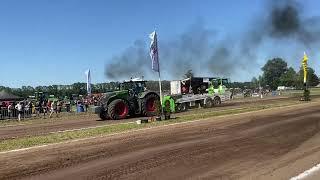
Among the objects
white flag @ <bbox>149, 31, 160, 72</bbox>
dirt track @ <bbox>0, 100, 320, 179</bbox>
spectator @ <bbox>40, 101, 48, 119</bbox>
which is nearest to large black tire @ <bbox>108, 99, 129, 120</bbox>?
white flag @ <bbox>149, 31, 160, 72</bbox>

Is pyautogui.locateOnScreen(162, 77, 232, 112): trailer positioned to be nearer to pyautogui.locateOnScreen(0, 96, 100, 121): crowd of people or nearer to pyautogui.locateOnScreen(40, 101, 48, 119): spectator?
pyautogui.locateOnScreen(0, 96, 100, 121): crowd of people

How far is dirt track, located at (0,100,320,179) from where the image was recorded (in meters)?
9.84

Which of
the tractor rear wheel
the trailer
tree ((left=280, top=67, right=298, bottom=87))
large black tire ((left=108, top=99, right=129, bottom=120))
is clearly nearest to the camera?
large black tire ((left=108, top=99, right=129, bottom=120))

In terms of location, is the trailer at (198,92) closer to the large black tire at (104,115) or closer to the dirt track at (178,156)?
the large black tire at (104,115)

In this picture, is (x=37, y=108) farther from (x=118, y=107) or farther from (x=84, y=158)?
(x=84, y=158)

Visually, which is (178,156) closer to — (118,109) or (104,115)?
(118,109)

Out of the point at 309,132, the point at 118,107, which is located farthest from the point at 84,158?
the point at 118,107

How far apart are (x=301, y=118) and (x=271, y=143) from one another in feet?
27.1

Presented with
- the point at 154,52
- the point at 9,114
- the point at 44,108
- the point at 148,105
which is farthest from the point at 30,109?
the point at 154,52

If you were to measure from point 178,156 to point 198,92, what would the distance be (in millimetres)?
24537

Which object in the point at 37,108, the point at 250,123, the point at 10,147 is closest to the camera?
the point at 10,147

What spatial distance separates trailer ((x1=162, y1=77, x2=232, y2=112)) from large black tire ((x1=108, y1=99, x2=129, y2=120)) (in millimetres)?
5381

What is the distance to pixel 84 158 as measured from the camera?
11.6 metres

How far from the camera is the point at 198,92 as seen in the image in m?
36.1
